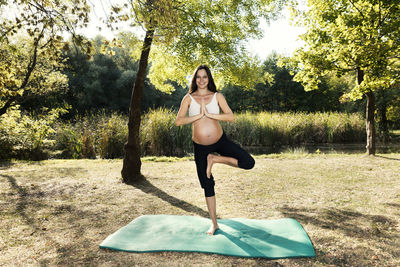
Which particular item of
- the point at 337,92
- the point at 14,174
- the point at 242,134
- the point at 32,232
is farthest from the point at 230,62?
the point at 337,92

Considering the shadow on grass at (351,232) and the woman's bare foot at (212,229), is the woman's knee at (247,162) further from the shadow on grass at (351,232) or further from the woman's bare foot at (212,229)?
the shadow on grass at (351,232)

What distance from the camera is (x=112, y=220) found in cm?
442

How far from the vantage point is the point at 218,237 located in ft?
11.7

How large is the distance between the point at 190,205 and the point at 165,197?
0.72m

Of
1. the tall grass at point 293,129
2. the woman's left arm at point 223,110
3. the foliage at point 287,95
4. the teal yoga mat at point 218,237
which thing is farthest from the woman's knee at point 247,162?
the foliage at point 287,95

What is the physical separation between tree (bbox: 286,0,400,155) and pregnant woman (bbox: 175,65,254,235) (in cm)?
464

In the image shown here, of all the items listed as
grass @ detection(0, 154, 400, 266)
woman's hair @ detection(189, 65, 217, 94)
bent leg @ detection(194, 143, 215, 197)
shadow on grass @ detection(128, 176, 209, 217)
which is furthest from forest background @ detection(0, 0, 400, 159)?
shadow on grass @ detection(128, 176, 209, 217)

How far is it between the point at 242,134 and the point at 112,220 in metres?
A: 10.5

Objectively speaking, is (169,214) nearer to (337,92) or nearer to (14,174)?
(14,174)

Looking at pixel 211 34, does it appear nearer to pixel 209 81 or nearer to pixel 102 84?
pixel 209 81

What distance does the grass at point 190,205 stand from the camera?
10.3ft

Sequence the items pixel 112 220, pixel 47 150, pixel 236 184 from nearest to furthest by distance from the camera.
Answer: pixel 112 220, pixel 236 184, pixel 47 150

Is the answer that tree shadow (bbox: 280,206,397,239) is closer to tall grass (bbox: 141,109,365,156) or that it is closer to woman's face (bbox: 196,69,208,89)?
woman's face (bbox: 196,69,208,89)

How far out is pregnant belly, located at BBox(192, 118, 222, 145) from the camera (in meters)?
3.62
